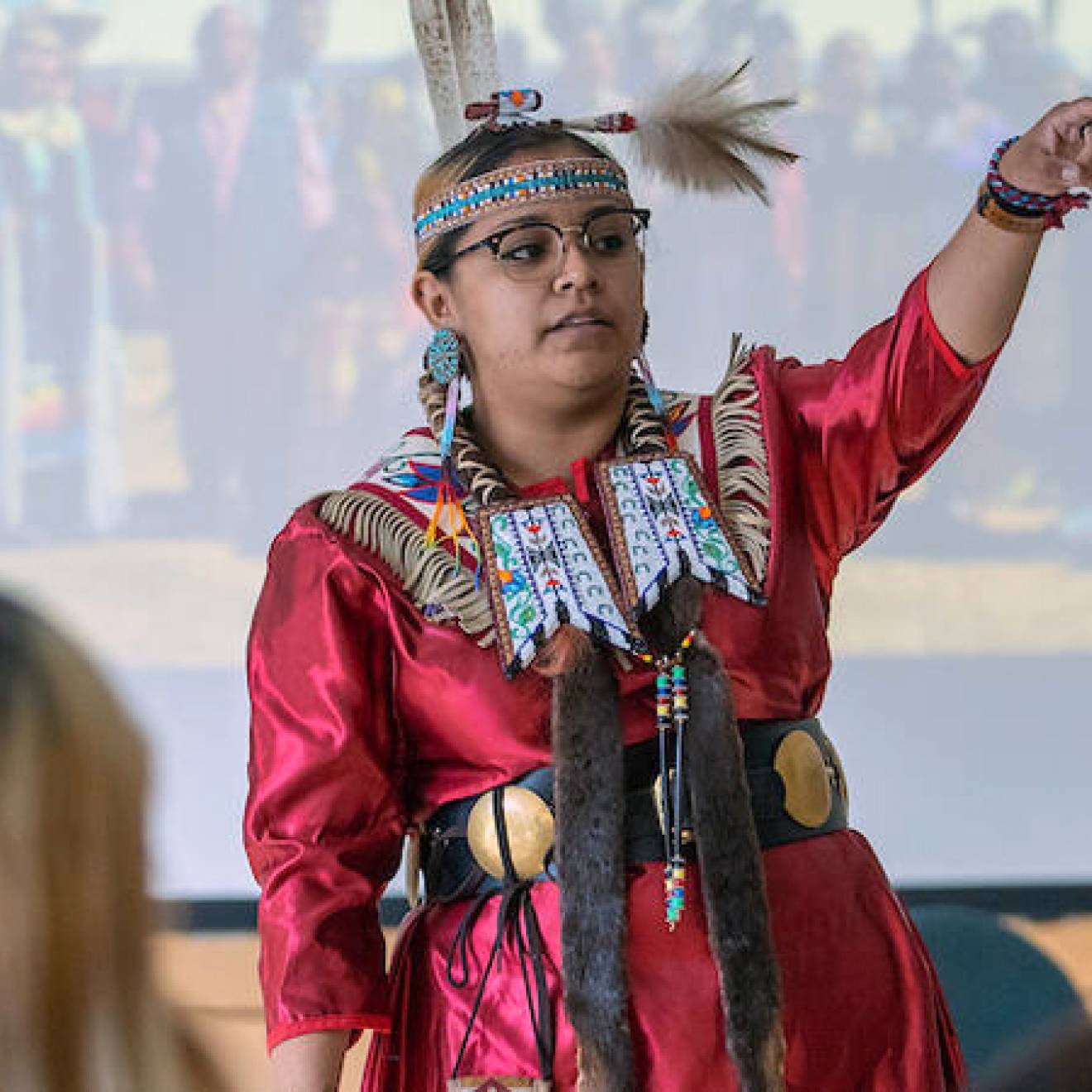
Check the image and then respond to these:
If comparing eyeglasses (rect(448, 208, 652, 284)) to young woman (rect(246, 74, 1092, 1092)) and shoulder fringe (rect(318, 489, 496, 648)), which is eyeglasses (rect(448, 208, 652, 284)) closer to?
young woman (rect(246, 74, 1092, 1092))

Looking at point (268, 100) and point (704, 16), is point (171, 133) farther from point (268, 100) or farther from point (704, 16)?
point (704, 16)

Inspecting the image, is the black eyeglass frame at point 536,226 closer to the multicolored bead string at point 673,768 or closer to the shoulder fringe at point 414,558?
the shoulder fringe at point 414,558

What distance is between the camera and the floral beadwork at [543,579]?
6.61 ft

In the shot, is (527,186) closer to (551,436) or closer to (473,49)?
(551,436)

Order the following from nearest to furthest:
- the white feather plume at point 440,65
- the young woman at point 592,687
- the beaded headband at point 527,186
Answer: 1. the young woman at point 592,687
2. the beaded headband at point 527,186
3. the white feather plume at point 440,65

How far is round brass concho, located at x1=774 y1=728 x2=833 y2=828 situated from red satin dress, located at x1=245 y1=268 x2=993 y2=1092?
0.09 ft

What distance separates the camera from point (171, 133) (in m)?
3.95

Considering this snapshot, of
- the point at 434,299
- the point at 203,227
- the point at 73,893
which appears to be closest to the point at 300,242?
the point at 203,227

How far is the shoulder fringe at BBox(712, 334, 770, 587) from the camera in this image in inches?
81.1

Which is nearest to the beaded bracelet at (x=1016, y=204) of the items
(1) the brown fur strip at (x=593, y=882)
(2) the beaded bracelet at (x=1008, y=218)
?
(2) the beaded bracelet at (x=1008, y=218)

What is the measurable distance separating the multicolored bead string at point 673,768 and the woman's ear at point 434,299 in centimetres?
47

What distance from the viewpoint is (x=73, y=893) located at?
0.98 m

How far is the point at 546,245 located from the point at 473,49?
19.5 inches

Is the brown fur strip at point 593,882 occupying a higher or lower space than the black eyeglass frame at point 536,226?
lower
